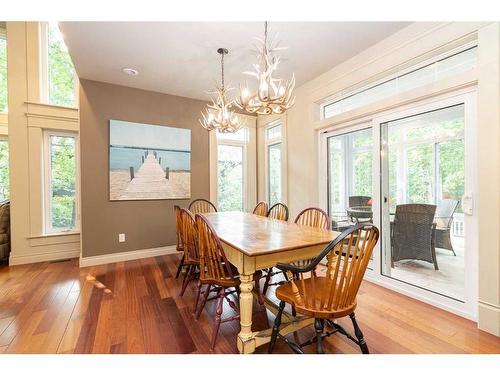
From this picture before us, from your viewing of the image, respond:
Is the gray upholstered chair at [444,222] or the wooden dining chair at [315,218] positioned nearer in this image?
the gray upholstered chair at [444,222]

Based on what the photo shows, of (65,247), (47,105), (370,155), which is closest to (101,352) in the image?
(65,247)

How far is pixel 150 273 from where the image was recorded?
308 cm

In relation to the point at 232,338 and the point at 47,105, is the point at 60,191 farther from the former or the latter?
the point at 232,338

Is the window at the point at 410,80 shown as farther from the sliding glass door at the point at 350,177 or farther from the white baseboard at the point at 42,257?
the white baseboard at the point at 42,257

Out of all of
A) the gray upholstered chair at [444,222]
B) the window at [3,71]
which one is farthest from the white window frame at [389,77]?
the window at [3,71]

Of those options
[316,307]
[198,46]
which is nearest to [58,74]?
[198,46]

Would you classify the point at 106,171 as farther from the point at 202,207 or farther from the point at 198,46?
the point at 198,46

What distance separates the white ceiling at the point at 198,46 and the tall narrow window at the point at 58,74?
0.89m

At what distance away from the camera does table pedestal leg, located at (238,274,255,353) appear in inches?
60.0

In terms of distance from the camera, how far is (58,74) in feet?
12.5

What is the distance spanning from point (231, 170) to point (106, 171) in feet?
7.00

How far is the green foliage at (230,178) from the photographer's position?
14.9ft

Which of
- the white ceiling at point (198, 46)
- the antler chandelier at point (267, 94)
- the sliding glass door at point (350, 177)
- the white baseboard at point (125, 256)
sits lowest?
the white baseboard at point (125, 256)

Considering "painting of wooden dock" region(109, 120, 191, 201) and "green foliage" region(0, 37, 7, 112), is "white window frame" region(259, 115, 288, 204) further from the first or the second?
"green foliage" region(0, 37, 7, 112)
